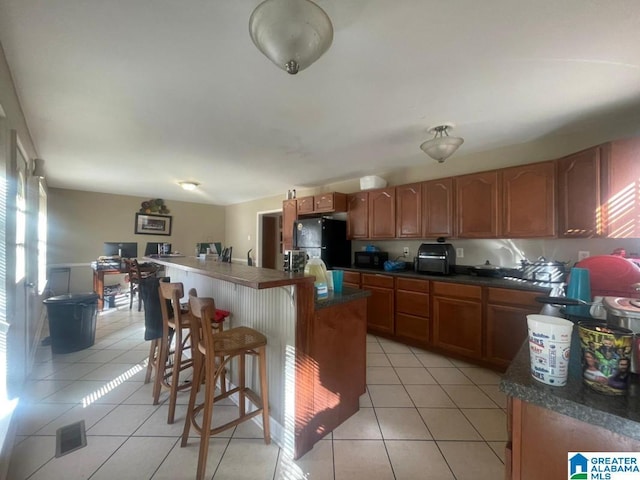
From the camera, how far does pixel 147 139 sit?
8.89 ft

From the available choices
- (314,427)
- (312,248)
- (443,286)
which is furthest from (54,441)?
(443,286)

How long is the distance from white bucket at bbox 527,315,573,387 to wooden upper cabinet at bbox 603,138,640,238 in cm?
212

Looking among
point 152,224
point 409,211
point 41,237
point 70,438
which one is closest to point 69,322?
point 70,438

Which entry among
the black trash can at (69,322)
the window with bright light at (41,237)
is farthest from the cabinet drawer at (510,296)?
the window with bright light at (41,237)

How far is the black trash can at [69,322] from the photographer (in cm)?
274

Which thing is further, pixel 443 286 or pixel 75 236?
pixel 75 236

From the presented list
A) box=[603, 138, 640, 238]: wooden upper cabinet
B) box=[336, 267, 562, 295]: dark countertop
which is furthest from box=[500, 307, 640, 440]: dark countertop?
box=[603, 138, 640, 238]: wooden upper cabinet

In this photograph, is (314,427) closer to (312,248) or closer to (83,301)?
(312,248)

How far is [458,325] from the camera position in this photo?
269 cm

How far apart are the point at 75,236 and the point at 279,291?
614 cm

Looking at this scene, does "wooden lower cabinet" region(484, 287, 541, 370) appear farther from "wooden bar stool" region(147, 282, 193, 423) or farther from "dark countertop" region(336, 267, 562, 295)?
"wooden bar stool" region(147, 282, 193, 423)

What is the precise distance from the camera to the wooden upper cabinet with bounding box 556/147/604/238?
6.76 ft

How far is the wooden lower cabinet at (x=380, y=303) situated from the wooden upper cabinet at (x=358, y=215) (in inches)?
28.8

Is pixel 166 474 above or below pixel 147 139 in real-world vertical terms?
below
